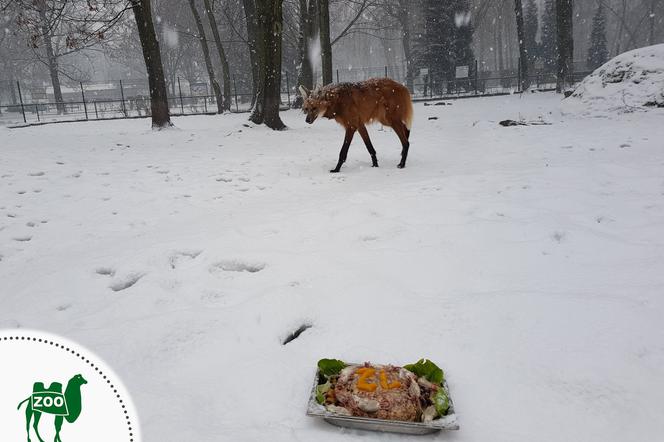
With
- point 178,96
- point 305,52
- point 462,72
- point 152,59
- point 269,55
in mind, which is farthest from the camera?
point 178,96

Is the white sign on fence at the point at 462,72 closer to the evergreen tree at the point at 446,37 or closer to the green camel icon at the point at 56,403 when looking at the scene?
the evergreen tree at the point at 446,37

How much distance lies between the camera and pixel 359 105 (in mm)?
7633

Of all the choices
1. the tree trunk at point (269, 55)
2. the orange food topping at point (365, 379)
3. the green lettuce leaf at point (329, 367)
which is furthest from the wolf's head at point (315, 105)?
the orange food topping at point (365, 379)

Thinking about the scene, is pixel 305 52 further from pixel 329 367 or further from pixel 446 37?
pixel 329 367

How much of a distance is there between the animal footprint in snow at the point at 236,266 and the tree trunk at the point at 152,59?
9776 mm

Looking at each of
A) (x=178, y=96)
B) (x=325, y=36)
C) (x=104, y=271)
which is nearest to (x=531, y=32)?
(x=178, y=96)

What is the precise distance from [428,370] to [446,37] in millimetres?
33796

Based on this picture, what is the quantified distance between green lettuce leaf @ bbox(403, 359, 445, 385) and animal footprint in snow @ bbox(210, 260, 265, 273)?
1.83 m

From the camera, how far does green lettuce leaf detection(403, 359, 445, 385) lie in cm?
233

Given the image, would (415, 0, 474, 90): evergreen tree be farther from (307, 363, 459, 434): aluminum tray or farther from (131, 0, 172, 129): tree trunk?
(307, 363, 459, 434): aluminum tray

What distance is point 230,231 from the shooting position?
15.4 ft

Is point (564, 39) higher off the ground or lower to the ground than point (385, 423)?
higher

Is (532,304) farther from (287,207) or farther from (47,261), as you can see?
(47,261)

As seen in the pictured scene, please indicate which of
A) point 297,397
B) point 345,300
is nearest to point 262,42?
point 345,300
